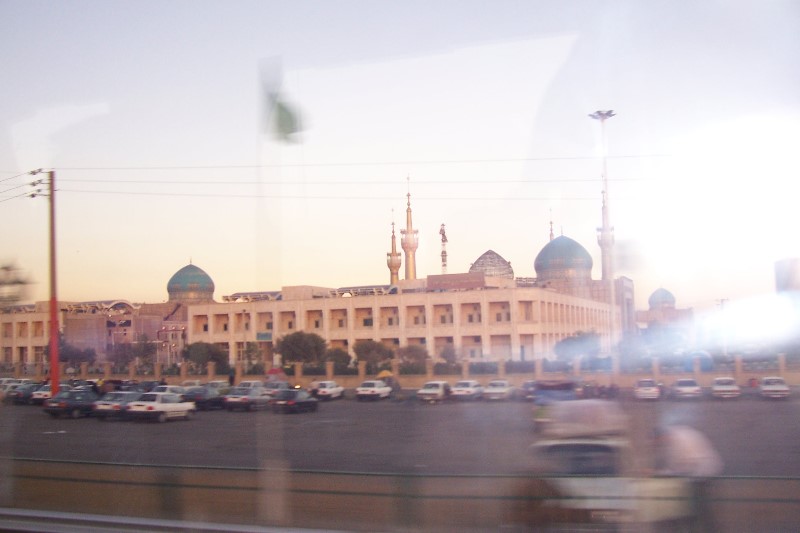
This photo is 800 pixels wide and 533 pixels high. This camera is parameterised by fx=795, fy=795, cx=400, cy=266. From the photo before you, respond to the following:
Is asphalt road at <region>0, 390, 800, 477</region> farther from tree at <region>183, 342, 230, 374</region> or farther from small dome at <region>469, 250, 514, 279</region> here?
small dome at <region>469, 250, 514, 279</region>

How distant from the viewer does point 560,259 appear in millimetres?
59375

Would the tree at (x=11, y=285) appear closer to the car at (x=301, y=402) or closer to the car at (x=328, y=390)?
the car at (x=301, y=402)

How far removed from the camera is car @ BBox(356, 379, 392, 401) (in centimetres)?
2961

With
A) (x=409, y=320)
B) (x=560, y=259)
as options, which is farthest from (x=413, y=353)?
(x=560, y=259)

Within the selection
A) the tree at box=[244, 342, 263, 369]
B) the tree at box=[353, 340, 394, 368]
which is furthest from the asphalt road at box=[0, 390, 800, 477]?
the tree at box=[353, 340, 394, 368]

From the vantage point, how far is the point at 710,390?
100 feet

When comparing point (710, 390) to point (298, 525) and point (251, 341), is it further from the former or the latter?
point (298, 525)

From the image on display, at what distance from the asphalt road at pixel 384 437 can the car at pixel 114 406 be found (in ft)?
1.78

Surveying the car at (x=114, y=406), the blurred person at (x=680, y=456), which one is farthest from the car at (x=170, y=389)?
the blurred person at (x=680, y=456)

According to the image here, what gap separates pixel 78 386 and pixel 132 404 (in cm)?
354

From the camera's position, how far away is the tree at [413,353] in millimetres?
23250

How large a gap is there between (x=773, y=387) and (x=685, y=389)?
409cm

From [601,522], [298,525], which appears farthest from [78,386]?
[601,522]

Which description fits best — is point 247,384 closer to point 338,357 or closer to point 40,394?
point 338,357
